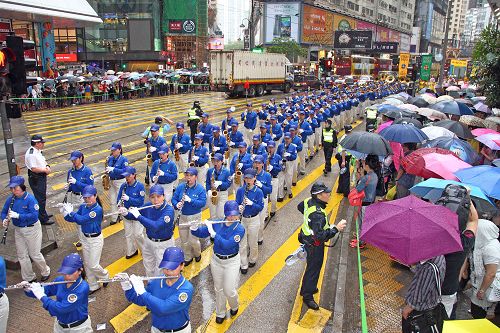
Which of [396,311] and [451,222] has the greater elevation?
[451,222]

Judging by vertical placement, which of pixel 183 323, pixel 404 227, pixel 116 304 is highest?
pixel 404 227

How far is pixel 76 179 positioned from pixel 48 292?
384cm

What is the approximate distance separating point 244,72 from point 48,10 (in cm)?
1731

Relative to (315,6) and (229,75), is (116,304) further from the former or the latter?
(315,6)

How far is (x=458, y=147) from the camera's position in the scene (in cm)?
878

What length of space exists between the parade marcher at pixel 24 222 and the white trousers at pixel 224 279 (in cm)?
324

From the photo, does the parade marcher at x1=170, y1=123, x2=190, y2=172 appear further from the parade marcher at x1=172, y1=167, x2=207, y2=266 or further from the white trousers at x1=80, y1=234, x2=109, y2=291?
the white trousers at x1=80, y1=234, x2=109, y2=291

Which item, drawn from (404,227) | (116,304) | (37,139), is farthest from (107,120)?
(404,227)

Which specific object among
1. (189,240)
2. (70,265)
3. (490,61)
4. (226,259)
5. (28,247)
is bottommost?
(189,240)

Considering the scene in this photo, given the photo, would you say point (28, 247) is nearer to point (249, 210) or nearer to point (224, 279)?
point (224, 279)

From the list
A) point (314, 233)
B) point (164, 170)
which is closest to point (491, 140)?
point (314, 233)

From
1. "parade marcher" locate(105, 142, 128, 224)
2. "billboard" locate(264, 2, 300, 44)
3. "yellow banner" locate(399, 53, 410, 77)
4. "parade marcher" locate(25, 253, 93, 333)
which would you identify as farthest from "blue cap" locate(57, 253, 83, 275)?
"billboard" locate(264, 2, 300, 44)

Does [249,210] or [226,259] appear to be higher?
[249,210]

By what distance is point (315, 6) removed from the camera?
69188 mm
